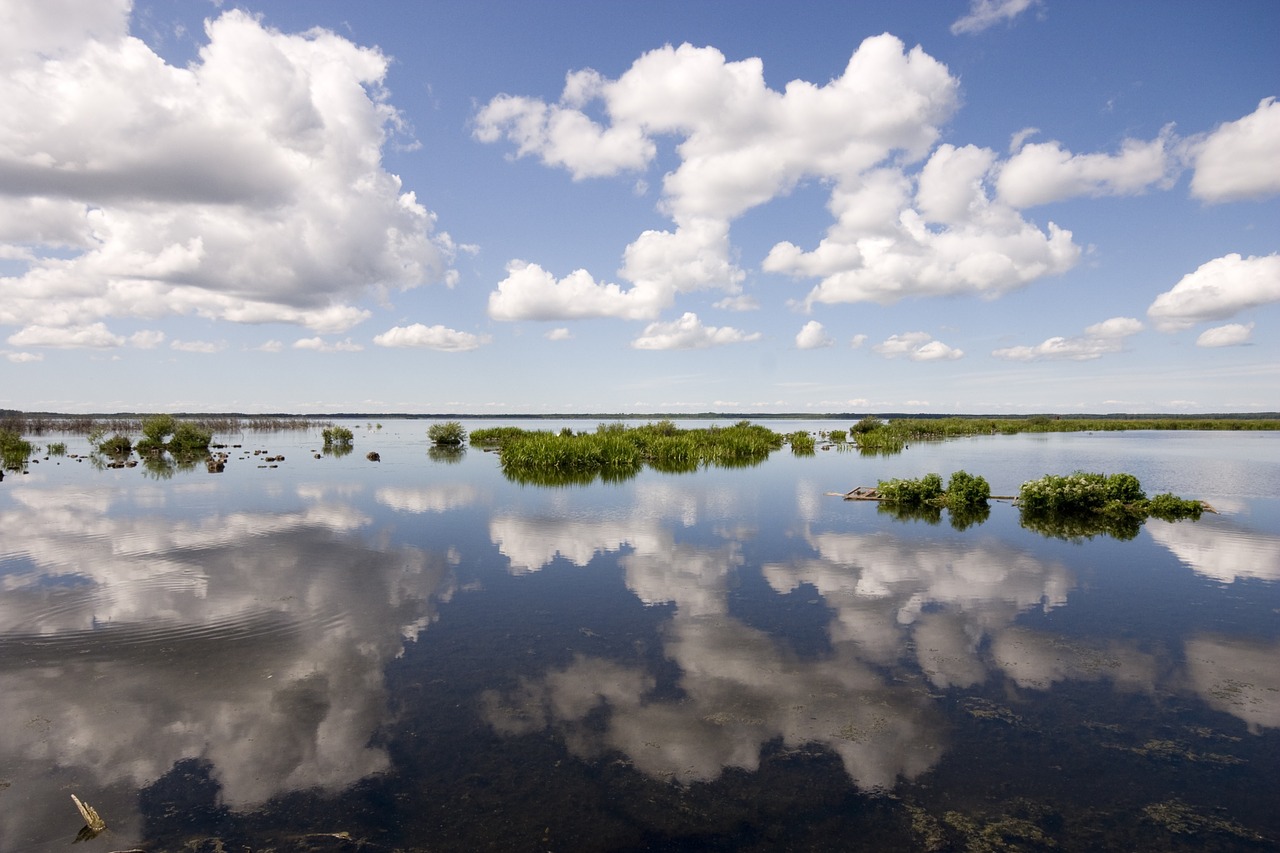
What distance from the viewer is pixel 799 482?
38438mm

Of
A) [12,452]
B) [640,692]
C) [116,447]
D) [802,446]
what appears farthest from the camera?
[802,446]

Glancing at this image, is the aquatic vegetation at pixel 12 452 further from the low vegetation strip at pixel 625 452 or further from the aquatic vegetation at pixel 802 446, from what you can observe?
the aquatic vegetation at pixel 802 446

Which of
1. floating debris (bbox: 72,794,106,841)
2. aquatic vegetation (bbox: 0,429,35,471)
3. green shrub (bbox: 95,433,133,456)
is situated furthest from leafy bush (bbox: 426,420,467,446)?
floating debris (bbox: 72,794,106,841)

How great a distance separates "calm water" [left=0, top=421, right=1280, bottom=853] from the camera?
22.3ft

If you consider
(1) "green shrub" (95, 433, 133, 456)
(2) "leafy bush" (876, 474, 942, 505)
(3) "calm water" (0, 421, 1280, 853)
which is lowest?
(3) "calm water" (0, 421, 1280, 853)

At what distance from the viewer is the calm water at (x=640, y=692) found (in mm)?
6809

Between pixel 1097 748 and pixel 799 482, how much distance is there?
3049 cm

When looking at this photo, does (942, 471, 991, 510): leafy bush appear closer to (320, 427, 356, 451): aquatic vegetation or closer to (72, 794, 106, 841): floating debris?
(72, 794, 106, 841): floating debris

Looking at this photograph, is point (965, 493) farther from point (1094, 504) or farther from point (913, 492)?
point (1094, 504)

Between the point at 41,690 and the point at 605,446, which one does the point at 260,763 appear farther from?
the point at 605,446

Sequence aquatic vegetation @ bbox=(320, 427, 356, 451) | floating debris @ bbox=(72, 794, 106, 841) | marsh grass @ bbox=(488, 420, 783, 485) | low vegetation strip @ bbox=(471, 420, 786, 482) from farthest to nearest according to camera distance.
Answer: aquatic vegetation @ bbox=(320, 427, 356, 451) → low vegetation strip @ bbox=(471, 420, 786, 482) → marsh grass @ bbox=(488, 420, 783, 485) → floating debris @ bbox=(72, 794, 106, 841)

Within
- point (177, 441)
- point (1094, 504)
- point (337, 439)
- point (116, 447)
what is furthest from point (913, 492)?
point (337, 439)

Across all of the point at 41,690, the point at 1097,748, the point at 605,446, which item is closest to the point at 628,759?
the point at 1097,748

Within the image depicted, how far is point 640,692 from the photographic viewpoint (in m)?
9.73
